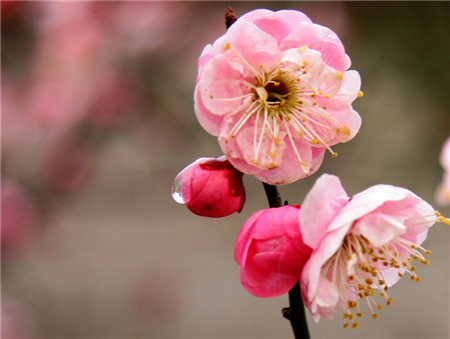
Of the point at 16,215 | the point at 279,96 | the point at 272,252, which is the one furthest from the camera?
the point at 16,215

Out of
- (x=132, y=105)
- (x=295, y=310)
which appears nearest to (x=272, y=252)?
(x=295, y=310)

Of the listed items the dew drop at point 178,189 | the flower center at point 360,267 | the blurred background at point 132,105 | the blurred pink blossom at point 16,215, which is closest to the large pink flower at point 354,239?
the flower center at point 360,267

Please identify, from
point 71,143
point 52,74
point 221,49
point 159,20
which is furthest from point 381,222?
point 52,74

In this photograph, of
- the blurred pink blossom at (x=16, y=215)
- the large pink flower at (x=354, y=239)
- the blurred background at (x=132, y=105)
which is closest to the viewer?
the large pink flower at (x=354, y=239)

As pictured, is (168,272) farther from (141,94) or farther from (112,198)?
(141,94)

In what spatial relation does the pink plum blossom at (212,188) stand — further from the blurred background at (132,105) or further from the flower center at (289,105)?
the blurred background at (132,105)

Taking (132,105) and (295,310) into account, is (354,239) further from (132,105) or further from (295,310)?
(132,105)
